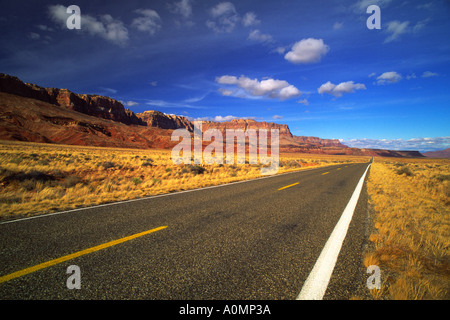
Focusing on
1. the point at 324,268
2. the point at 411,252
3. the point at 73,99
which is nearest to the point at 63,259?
the point at 324,268

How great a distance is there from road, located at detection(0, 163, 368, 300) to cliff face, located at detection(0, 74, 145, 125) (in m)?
128

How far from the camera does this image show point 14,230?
413 centimetres

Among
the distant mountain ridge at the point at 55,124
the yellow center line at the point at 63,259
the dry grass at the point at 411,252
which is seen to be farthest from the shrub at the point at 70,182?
the distant mountain ridge at the point at 55,124

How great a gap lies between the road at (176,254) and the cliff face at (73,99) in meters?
128

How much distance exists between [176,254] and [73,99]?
14889 cm

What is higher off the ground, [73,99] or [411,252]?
[73,99]

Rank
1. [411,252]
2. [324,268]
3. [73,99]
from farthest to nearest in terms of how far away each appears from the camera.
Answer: [73,99] < [411,252] < [324,268]

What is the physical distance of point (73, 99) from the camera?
11688cm

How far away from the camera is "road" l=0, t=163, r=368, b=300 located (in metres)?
2.40

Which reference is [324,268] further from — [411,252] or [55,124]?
[55,124]

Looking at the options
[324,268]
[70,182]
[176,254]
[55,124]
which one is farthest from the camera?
[55,124]

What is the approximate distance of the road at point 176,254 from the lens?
2404 mm

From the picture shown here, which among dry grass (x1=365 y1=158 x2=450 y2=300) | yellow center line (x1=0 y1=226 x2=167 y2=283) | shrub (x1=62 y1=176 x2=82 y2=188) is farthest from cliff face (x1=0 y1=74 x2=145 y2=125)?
dry grass (x1=365 y1=158 x2=450 y2=300)
